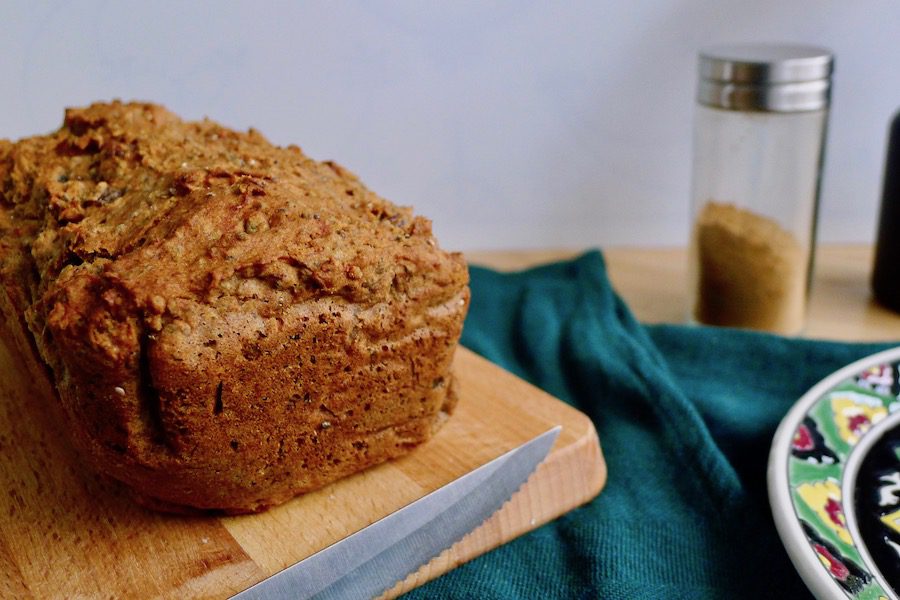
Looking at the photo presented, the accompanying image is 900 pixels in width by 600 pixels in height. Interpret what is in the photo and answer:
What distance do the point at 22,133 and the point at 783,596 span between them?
4.79 feet

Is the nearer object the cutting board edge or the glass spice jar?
the cutting board edge

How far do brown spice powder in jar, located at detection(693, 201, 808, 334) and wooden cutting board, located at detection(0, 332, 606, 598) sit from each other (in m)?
0.54

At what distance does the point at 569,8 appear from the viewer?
1783 millimetres

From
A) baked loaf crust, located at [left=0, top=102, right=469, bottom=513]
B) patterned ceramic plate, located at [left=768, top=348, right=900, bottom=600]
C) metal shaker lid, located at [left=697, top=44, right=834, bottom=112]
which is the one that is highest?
metal shaker lid, located at [left=697, top=44, right=834, bottom=112]

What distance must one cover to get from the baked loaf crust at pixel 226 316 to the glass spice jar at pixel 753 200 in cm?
68

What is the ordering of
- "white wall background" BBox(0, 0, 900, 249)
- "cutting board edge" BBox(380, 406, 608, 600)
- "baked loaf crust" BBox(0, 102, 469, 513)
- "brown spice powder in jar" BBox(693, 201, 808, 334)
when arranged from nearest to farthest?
1. "baked loaf crust" BBox(0, 102, 469, 513)
2. "cutting board edge" BBox(380, 406, 608, 600)
3. "brown spice powder in jar" BBox(693, 201, 808, 334)
4. "white wall background" BBox(0, 0, 900, 249)

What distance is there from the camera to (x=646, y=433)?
122 centimetres

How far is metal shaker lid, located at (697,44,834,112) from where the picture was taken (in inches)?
54.1

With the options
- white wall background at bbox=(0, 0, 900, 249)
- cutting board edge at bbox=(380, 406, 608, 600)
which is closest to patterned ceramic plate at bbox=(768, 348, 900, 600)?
cutting board edge at bbox=(380, 406, 608, 600)

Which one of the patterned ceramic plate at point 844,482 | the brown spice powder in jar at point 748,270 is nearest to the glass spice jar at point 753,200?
the brown spice powder in jar at point 748,270

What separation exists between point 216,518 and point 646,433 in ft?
1.92

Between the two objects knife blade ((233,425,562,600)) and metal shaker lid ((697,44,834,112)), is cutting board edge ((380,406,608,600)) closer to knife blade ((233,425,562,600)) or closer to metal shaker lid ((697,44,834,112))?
knife blade ((233,425,562,600))

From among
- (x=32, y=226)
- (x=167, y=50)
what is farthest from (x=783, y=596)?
(x=167, y=50)

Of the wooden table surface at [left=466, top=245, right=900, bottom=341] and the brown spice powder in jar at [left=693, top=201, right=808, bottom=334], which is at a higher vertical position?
the brown spice powder in jar at [left=693, top=201, right=808, bottom=334]
